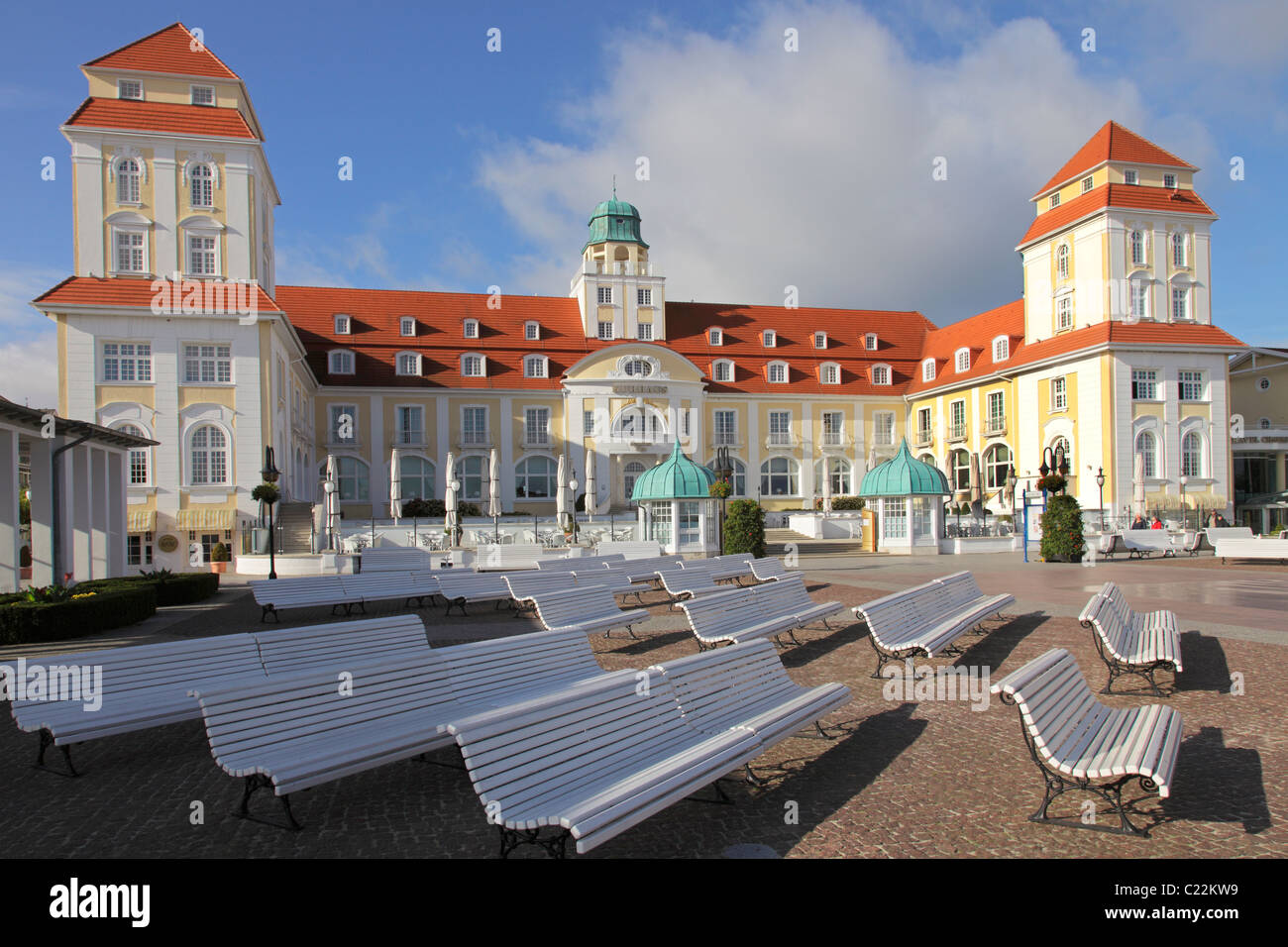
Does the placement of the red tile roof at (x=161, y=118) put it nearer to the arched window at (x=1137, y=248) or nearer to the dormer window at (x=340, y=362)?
the dormer window at (x=340, y=362)

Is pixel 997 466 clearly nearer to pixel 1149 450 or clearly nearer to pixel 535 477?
pixel 1149 450

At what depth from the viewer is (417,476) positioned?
46000mm

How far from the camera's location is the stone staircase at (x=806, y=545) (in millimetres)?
32750

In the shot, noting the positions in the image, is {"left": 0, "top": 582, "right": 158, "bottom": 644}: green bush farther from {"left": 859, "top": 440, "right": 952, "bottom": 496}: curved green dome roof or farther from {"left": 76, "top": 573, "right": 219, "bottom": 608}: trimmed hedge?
{"left": 859, "top": 440, "right": 952, "bottom": 496}: curved green dome roof

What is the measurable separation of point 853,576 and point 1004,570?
4.87m

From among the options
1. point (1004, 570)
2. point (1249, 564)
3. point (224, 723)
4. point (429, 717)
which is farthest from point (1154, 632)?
point (1249, 564)

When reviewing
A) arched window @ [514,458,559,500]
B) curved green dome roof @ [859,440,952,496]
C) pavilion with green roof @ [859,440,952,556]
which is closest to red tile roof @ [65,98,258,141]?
arched window @ [514,458,559,500]

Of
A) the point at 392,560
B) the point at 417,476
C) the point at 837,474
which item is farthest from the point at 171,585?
the point at 837,474

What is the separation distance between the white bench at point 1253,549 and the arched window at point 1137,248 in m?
21.6

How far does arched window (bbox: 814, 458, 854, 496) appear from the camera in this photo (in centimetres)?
5091

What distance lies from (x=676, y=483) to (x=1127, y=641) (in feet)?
64.4

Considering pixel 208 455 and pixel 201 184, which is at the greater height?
pixel 201 184

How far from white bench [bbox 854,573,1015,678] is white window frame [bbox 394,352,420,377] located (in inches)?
1522

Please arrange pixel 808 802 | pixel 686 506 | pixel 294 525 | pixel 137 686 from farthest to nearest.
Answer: pixel 294 525 → pixel 686 506 → pixel 137 686 → pixel 808 802
